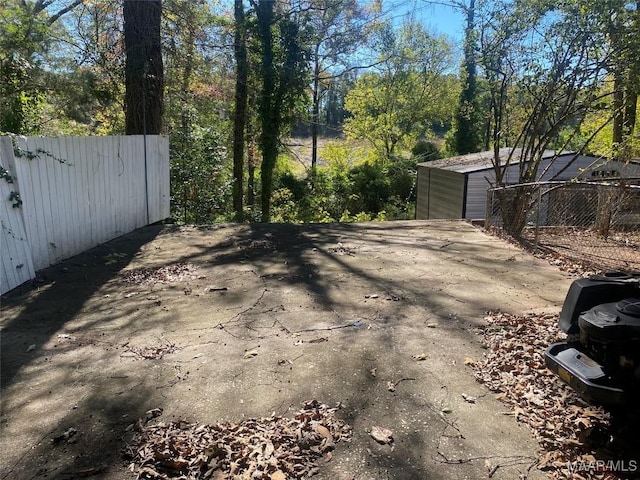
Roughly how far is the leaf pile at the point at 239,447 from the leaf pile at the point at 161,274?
3.13 m

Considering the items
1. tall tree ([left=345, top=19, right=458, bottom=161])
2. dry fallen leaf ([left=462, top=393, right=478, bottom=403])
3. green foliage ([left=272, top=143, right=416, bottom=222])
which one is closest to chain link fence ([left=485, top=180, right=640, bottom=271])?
dry fallen leaf ([left=462, top=393, right=478, bottom=403])

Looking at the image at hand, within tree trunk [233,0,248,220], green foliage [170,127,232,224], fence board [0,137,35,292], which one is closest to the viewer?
fence board [0,137,35,292]

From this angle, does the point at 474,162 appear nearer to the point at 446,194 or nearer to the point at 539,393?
the point at 446,194

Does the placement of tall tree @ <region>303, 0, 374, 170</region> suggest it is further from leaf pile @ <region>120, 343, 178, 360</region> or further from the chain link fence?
leaf pile @ <region>120, 343, 178, 360</region>

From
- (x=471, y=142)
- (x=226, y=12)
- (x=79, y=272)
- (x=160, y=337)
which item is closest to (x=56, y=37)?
(x=226, y=12)

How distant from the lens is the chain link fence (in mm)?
6949

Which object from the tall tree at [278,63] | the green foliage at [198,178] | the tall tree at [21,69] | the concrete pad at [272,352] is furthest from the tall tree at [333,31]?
the concrete pad at [272,352]

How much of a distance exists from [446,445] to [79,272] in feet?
15.9

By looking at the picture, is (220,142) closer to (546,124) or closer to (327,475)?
(546,124)

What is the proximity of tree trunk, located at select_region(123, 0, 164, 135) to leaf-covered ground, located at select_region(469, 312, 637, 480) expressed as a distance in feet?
25.8

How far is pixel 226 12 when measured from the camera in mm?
15305

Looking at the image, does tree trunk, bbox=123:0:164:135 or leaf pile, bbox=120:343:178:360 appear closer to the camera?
leaf pile, bbox=120:343:178:360

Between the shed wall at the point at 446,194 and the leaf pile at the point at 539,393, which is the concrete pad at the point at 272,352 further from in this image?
the shed wall at the point at 446,194

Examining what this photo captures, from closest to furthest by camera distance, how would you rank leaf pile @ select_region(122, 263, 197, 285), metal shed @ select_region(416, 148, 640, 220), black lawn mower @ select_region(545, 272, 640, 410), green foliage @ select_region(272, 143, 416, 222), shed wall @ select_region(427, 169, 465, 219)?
black lawn mower @ select_region(545, 272, 640, 410), leaf pile @ select_region(122, 263, 197, 285), metal shed @ select_region(416, 148, 640, 220), shed wall @ select_region(427, 169, 465, 219), green foliage @ select_region(272, 143, 416, 222)
